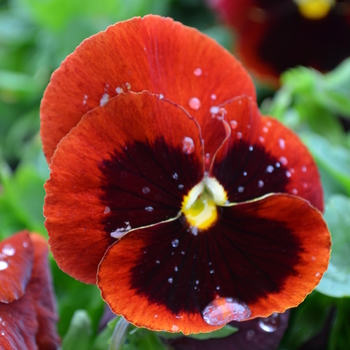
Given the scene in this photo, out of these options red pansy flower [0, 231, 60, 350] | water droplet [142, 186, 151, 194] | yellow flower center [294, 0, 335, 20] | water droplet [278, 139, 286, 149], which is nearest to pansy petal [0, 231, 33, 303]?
red pansy flower [0, 231, 60, 350]

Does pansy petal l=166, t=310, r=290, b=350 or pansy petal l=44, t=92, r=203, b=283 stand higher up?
pansy petal l=44, t=92, r=203, b=283

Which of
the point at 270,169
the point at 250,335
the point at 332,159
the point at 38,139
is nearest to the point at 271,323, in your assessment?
the point at 250,335

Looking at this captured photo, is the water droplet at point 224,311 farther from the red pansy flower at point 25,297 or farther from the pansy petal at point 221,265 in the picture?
the red pansy flower at point 25,297

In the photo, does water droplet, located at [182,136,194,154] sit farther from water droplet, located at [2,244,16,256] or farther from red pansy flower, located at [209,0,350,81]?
red pansy flower, located at [209,0,350,81]

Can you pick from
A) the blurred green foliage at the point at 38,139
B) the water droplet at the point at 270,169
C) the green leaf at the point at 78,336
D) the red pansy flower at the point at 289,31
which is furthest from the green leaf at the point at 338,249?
the red pansy flower at the point at 289,31

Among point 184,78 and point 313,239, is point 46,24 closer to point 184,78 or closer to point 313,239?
point 184,78

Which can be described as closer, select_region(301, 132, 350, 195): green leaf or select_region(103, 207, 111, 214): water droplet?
select_region(103, 207, 111, 214): water droplet
